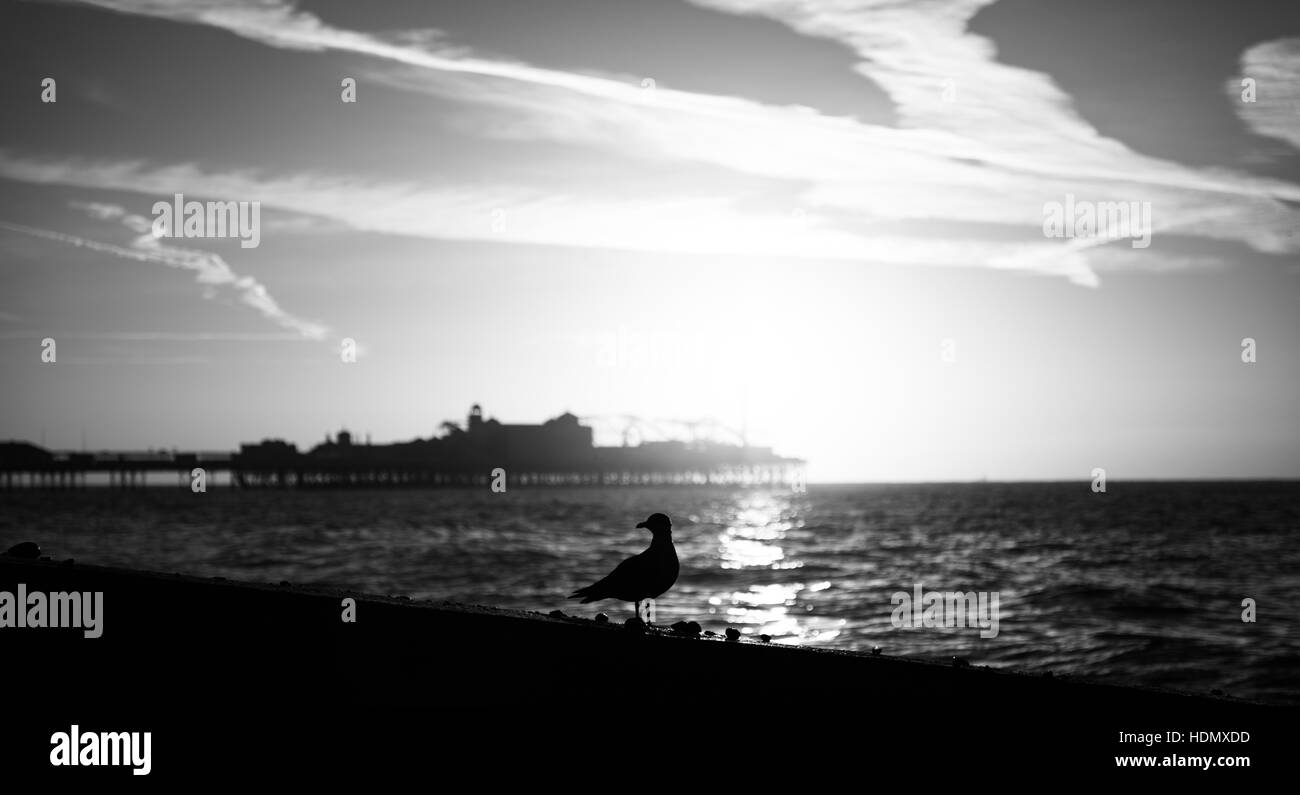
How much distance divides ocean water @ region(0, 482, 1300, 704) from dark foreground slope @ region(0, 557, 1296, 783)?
761 centimetres

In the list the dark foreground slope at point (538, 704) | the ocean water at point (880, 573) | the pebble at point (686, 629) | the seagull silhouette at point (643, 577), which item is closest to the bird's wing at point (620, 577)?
the seagull silhouette at point (643, 577)

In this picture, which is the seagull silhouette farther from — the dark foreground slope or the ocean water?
the ocean water

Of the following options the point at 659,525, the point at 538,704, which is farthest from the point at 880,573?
the point at 538,704

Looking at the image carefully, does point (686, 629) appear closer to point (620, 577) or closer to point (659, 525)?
point (620, 577)

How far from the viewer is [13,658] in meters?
7.02

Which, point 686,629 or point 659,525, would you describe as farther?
point 659,525

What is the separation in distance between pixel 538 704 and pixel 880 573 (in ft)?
102

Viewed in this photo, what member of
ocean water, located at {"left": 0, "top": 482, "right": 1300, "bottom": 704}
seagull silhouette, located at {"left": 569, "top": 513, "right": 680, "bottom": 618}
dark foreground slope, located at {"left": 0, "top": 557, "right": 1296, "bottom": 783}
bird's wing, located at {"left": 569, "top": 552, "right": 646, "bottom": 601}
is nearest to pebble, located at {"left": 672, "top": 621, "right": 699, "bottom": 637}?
seagull silhouette, located at {"left": 569, "top": 513, "right": 680, "bottom": 618}

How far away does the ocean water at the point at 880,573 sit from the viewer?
63.5 ft

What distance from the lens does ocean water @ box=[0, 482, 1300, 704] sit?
19344 mm

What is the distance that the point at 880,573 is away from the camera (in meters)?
35.7
